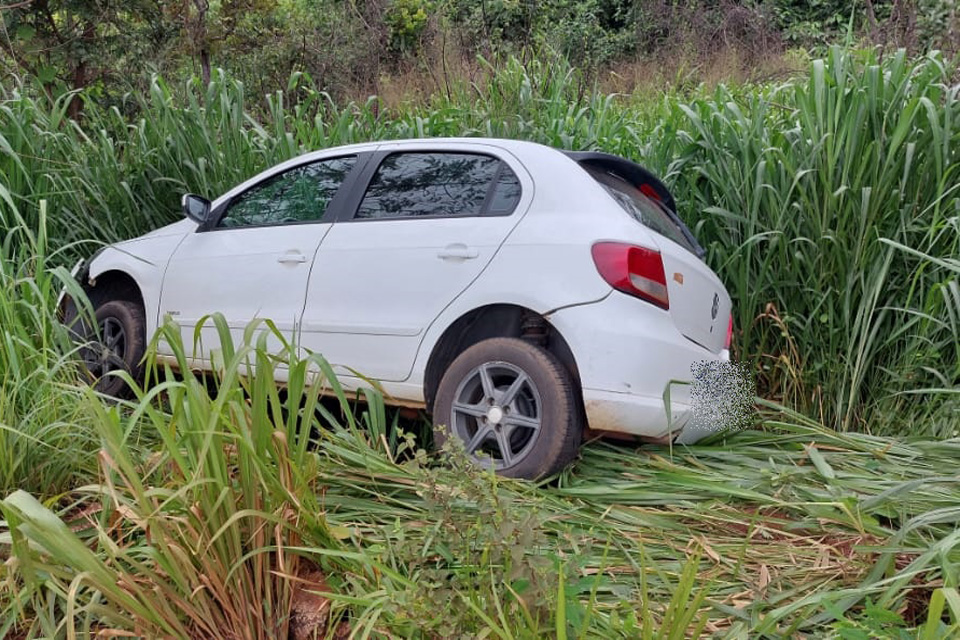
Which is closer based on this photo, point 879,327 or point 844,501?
point 844,501

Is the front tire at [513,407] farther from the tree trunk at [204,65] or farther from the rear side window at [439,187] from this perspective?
the tree trunk at [204,65]

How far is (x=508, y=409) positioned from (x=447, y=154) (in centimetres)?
125

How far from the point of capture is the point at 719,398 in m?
3.26

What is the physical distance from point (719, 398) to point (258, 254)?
2.18 meters

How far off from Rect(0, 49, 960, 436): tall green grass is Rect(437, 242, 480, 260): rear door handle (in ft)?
5.09

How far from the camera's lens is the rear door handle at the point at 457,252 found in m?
3.23

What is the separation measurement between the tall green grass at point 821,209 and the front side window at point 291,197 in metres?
0.91

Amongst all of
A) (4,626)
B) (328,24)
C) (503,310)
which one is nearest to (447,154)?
(503,310)

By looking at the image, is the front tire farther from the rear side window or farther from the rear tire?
the rear tire

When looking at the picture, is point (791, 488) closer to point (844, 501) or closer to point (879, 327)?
point (844, 501)

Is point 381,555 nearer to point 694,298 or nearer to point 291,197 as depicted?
point 694,298

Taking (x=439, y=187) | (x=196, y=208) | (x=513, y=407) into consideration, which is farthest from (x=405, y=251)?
(x=196, y=208)

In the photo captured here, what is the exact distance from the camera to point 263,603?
2.13 metres

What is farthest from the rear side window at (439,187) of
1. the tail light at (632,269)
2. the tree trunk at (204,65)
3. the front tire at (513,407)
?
the tree trunk at (204,65)
